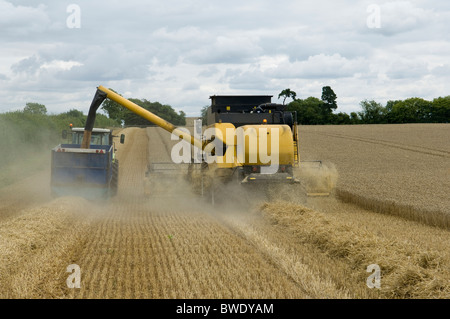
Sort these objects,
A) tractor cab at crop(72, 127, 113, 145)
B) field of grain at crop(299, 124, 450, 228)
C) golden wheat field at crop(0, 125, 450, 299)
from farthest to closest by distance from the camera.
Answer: tractor cab at crop(72, 127, 113, 145) < field of grain at crop(299, 124, 450, 228) < golden wheat field at crop(0, 125, 450, 299)

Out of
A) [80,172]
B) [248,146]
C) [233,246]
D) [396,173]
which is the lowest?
[233,246]

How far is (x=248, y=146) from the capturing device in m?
13.8

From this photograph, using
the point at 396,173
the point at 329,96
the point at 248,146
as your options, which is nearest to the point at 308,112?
the point at 329,96

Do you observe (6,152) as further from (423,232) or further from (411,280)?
(411,280)

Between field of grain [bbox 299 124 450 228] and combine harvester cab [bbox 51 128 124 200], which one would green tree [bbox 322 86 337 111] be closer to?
field of grain [bbox 299 124 450 228]

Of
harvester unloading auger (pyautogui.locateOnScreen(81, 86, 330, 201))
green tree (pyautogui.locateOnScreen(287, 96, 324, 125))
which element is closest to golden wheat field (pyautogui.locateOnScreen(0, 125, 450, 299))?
harvester unloading auger (pyautogui.locateOnScreen(81, 86, 330, 201))

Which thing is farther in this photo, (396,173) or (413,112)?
(413,112)

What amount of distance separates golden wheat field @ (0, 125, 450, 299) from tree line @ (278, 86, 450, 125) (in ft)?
215

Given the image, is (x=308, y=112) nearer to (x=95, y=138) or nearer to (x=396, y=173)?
(x=396, y=173)

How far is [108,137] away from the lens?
18609 millimetres

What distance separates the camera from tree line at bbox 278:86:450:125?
271ft

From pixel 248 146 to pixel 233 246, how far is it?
16.5 feet

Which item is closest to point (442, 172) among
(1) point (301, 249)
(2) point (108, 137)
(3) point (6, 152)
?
(2) point (108, 137)
